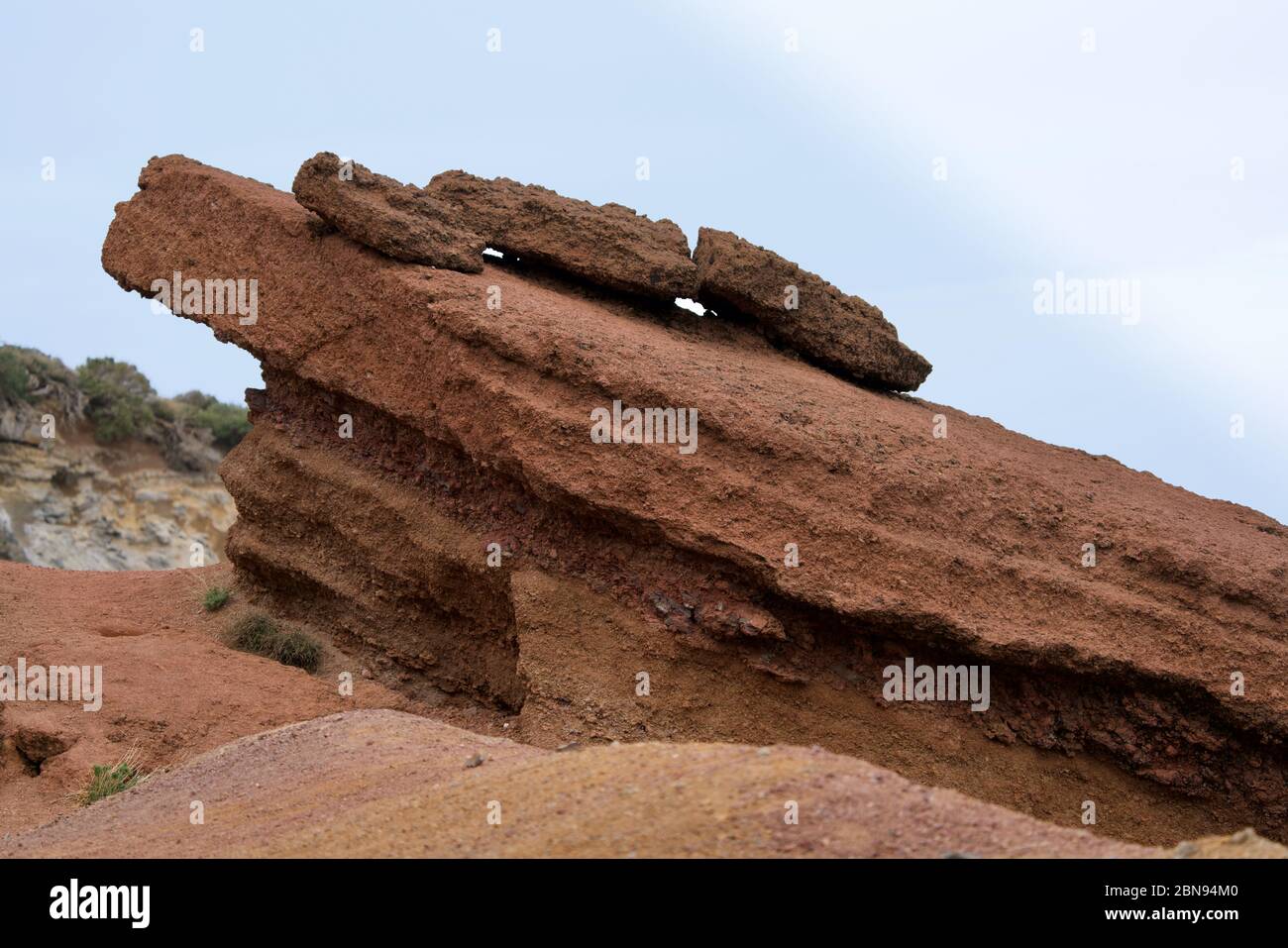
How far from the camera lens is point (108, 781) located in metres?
9.07

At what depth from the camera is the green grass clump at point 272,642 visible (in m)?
11.1

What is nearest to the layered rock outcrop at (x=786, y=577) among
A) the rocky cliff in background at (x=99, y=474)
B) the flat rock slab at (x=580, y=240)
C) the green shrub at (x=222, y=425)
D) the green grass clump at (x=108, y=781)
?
the flat rock slab at (x=580, y=240)

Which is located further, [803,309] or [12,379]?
[12,379]

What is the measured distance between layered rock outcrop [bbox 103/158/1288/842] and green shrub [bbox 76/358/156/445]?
669 inches

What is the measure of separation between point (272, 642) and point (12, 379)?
51.7 feet

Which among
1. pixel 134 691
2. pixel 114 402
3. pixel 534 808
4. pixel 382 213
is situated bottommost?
pixel 534 808

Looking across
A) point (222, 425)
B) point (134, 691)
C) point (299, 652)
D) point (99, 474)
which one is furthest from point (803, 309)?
point (222, 425)

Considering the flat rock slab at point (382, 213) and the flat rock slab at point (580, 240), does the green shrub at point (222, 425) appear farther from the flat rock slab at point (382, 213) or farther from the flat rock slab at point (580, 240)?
the flat rock slab at point (382, 213)

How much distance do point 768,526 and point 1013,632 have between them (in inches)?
71.2

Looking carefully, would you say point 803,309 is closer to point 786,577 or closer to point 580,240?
point 580,240

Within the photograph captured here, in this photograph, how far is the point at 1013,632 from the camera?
897 centimetres
